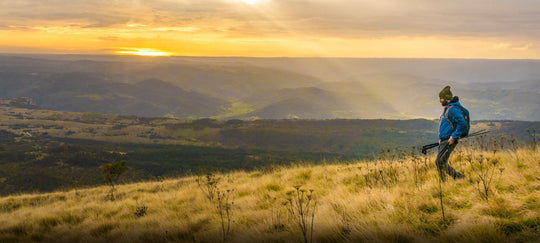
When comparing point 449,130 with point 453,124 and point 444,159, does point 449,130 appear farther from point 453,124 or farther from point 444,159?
point 444,159

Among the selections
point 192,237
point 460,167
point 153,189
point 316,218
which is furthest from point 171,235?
point 153,189

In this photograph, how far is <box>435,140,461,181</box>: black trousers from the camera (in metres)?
6.46

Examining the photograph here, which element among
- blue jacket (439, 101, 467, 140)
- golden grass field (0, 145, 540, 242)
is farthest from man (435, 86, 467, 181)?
golden grass field (0, 145, 540, 242)

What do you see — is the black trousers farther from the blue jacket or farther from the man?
the blue jacket

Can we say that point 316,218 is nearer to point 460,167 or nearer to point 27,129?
point 460,167

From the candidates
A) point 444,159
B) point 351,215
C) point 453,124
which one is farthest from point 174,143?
point 351,215

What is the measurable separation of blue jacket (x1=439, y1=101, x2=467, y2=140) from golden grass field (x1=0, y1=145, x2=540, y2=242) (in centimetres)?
65

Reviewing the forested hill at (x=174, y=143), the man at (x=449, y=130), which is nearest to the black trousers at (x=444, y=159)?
the man at (x=449, y=130)

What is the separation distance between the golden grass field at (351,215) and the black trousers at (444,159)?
0.27m

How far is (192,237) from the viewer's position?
17.3ft

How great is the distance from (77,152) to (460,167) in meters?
124

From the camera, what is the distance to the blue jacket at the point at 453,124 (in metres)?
6.21

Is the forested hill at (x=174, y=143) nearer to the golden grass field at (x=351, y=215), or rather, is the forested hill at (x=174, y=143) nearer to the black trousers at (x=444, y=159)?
the golden grass field at (x=351, y=215)

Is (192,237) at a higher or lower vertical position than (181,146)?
higher
